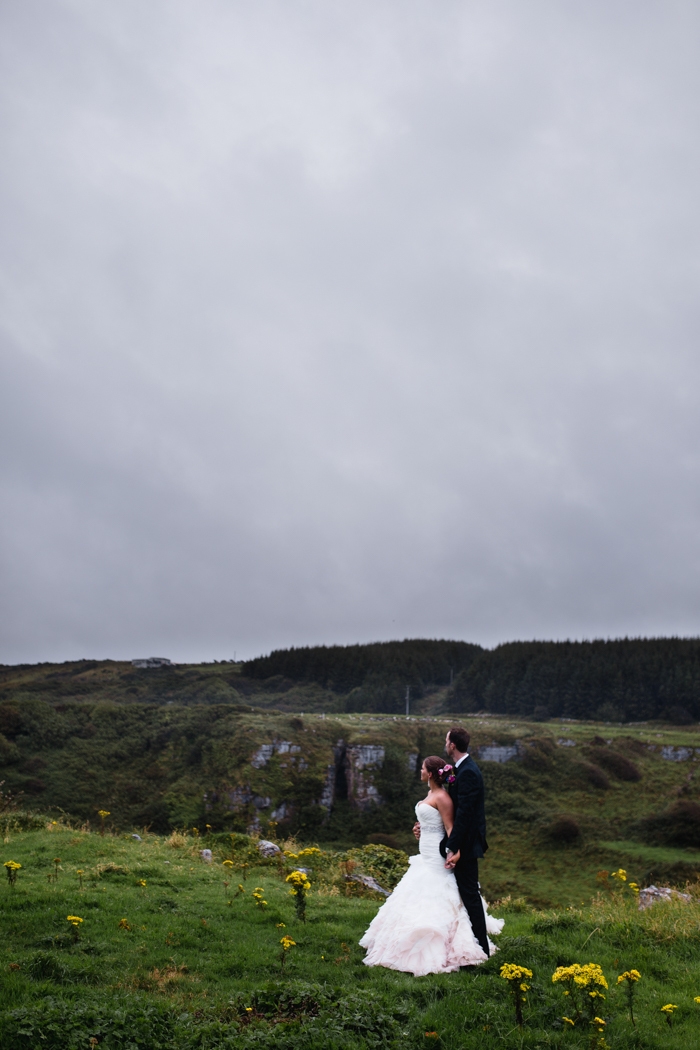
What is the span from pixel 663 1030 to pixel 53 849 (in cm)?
1357

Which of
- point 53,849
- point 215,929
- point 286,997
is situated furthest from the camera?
point 53,849

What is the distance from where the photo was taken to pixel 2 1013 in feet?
17.7

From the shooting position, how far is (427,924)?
26.0 feet

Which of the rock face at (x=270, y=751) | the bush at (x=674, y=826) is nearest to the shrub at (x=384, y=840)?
the rock face at (x=270, y=751)

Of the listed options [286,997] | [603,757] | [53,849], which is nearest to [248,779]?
Result: [603,757]

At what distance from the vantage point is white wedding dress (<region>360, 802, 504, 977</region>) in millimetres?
7777

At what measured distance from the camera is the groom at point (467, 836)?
7996 millimetres

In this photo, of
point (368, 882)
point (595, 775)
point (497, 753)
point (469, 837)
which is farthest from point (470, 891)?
point (497, 753)

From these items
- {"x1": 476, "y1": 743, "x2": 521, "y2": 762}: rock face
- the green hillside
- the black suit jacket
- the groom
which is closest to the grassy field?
the groom

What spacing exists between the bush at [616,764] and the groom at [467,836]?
56.2 m

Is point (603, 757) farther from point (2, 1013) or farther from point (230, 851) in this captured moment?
point (2, 1013)

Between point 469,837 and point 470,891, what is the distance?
31.6 inches

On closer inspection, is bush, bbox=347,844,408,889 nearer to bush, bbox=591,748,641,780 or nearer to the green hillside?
the green hillside

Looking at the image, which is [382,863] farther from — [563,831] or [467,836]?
[563,831]
